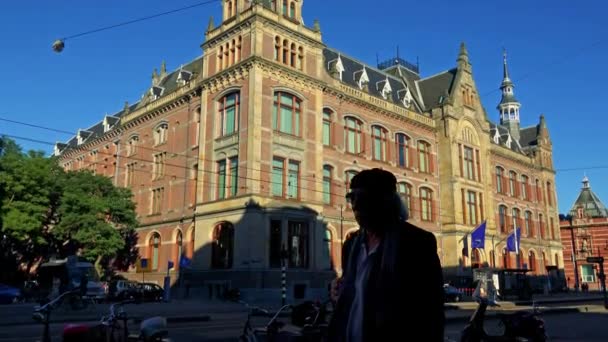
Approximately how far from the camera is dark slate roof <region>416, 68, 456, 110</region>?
150 ft

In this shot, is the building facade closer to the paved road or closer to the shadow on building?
the shadow on building

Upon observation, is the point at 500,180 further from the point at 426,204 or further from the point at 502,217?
the point at 426,204

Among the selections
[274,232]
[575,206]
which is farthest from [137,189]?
[575,206]

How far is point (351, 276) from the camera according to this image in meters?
2.75

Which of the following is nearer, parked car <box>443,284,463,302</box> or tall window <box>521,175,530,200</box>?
parked car <box>443,284,463,302</box>

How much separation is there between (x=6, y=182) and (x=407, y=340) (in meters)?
38.3

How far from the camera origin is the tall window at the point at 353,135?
36688 mm

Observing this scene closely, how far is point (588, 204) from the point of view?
3036 inches

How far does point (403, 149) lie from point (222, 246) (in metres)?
17.6

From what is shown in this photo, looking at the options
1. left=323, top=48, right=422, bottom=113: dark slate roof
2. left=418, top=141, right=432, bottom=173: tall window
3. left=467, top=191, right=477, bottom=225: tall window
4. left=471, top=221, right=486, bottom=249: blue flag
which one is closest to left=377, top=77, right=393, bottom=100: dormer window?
left=323, top=48, right=422, bottom=113: dark slate roof

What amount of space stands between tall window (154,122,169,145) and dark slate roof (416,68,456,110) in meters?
22.9

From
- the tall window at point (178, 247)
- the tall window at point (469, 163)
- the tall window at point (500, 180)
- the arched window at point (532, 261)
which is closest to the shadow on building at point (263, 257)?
the tall window at point (178, 247)

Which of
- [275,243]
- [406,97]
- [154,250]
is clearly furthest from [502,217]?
[154,250]

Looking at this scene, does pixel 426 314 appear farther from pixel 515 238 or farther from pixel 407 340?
pixel 515 238
